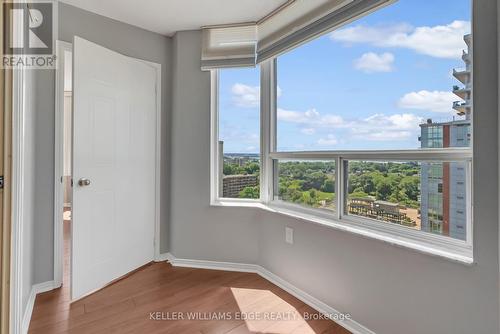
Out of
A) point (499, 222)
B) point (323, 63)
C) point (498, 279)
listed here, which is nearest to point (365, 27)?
point (323, 63)

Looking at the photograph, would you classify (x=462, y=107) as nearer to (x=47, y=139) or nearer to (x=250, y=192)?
(x=250, y=192)

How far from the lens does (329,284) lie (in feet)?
6.34

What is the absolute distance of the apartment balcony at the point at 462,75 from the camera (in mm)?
1391

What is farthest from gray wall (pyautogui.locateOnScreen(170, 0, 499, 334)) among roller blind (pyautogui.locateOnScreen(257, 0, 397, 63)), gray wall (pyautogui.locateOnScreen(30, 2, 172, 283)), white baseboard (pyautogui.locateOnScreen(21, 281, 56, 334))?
white baseboard (pyautogui.locateOnScreen(21, 281, 56, 334))

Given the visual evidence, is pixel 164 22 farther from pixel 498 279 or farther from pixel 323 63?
pixel 498 279

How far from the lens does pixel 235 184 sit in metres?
2.78

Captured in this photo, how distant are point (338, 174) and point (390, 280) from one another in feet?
2.51

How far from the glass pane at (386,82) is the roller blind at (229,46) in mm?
362

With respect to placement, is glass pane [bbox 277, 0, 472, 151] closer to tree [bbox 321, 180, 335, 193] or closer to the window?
the window

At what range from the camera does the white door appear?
83.1 inches

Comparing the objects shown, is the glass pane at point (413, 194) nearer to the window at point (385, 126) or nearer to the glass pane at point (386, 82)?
the window at point (385, 126)

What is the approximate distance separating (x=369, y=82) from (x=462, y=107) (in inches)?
23.1

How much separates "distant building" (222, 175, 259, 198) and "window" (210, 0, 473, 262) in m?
0.36

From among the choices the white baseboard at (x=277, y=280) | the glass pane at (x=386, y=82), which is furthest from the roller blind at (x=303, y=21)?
the white baseboard at (x=277, y=280)
